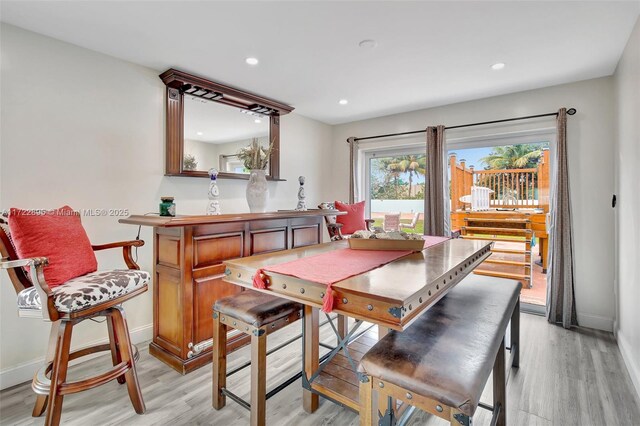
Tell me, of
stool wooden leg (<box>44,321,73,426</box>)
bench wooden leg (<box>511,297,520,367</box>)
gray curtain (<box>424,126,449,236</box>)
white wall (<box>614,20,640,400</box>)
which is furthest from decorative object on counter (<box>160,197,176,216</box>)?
white wall (<box>614,20,640,400</box>)

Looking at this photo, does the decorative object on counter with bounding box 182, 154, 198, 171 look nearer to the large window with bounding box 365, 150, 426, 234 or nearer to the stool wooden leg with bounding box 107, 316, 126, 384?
the stool wooden leg with bounding box 107, 316, 126, 384

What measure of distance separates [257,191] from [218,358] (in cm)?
144

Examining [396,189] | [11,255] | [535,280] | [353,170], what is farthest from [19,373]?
[535,280]

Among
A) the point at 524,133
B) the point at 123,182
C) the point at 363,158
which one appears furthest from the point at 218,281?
the point at 524,133

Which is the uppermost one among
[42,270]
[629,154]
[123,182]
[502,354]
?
[629,154]

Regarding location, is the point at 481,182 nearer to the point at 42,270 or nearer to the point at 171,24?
the point at 171,24

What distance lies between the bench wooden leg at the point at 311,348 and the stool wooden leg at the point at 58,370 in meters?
1.19

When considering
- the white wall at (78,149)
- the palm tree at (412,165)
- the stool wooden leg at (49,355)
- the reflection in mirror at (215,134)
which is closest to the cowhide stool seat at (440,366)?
the stool wooden leg at (49,355)

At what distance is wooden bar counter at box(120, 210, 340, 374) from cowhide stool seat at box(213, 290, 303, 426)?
1.85ft

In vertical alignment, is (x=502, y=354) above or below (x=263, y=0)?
below

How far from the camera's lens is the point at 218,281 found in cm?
239

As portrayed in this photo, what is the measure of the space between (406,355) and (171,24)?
2.37m

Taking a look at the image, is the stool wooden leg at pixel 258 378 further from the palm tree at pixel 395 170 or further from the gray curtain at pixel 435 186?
the palm tree at pixel 395 170

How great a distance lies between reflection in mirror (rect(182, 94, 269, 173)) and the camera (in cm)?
295
